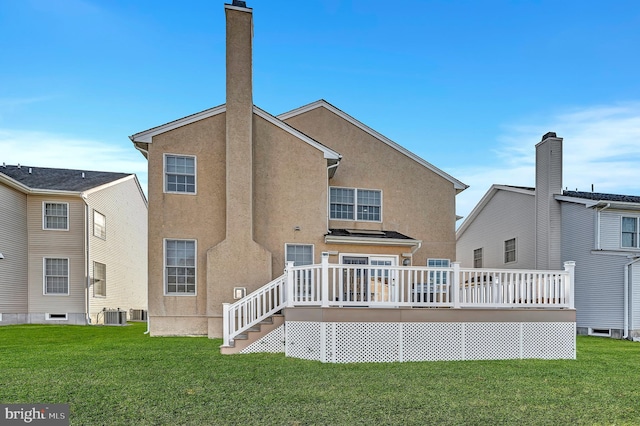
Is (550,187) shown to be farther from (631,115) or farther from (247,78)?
(247,78)

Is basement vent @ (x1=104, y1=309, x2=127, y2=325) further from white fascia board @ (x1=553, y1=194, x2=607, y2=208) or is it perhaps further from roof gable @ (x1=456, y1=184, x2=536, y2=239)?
white fascia board @ (x1=553, y1=194, x2=607, y2=208)

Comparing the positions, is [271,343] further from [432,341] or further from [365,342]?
[432,341]

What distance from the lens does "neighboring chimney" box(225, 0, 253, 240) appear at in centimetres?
1248

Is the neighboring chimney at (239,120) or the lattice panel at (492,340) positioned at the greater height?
the neighboring chimney at (239,120)

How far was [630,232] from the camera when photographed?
16.1 m

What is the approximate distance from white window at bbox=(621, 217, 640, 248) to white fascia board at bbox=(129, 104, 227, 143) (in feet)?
53.5

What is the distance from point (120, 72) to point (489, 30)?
52.4 ft

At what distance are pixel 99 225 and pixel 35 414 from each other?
16.8 meters

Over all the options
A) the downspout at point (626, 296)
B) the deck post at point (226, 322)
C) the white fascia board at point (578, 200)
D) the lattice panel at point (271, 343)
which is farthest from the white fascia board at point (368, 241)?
the downspout at point (626, 296)

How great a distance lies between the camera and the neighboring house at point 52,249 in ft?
56.6

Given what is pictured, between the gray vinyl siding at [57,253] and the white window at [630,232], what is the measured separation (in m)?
23.5

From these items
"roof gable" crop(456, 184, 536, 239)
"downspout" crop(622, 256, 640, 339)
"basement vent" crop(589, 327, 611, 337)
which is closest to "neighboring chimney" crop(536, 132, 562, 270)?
"roof gable" crop(456, 184, 536, 239)

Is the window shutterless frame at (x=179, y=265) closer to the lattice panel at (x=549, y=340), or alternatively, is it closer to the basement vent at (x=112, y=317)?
the basement vent at (x=112, y=317)

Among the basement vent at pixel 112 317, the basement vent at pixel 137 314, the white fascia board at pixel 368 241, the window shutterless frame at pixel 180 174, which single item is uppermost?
the window shutterless frame at pixel 180 174
